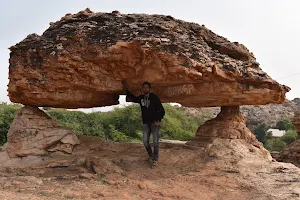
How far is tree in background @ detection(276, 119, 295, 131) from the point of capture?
3878cm

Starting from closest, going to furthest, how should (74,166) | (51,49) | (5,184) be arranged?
(5,184), (74,166), (51,49)

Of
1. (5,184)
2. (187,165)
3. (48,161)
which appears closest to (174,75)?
(187,165)

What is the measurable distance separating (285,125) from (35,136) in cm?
3726

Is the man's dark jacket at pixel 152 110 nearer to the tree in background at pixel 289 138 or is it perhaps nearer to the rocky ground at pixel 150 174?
the rocky ground at pixel 150 174

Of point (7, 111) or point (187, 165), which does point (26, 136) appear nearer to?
point (187, 165)

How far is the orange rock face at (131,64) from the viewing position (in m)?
6.45

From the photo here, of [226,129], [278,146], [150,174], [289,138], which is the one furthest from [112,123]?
[289,138]

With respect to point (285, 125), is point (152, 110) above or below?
below

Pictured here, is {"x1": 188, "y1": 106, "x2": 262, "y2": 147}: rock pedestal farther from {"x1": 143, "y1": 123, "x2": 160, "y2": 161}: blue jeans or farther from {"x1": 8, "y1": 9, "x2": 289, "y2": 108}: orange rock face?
{"x1": 143, "y1": 123, "x2": 160, "y2": 161}: blue jeans

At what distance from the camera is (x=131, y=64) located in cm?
658

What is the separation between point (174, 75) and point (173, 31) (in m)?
0.95

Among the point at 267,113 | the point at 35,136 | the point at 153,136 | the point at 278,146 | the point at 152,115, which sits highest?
the point at 267,113

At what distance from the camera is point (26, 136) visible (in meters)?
7.20

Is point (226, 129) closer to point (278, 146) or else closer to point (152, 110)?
point (152, 110)
